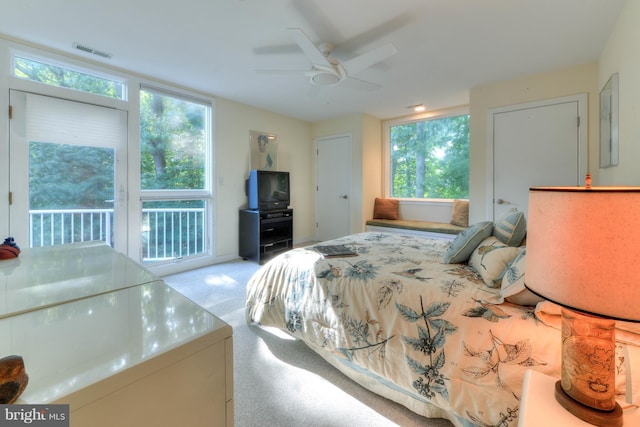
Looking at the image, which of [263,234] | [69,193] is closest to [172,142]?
[69,193]

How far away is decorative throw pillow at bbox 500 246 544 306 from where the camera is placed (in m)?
1.18

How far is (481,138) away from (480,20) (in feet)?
5.71

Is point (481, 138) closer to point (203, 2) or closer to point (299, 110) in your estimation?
point (299, 110)

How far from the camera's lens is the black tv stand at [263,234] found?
13.5ft

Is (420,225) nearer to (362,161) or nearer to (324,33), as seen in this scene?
(362,161)

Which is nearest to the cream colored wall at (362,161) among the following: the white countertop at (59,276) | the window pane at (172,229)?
the window pane at (172,229)

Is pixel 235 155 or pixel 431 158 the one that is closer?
pixel 235 155

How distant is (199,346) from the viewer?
625 millimetres

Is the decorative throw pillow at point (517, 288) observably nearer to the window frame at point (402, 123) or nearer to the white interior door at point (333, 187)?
the window frame at point (402, 123)

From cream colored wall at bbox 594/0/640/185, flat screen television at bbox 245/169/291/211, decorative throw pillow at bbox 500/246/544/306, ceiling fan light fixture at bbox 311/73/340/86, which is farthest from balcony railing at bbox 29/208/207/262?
cream colored wall at bbox 594/0/640/185

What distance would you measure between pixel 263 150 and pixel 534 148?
3.81m

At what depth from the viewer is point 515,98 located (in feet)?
11.1

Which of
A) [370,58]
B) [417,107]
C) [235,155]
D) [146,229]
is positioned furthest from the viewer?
[417,107]

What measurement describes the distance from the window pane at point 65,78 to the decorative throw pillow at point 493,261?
3987 mm
